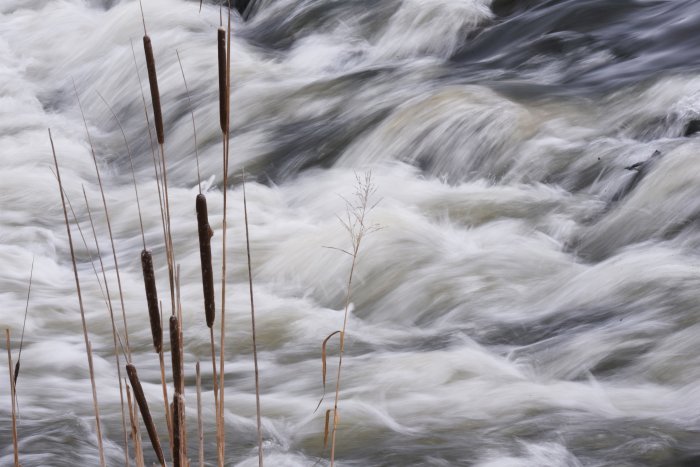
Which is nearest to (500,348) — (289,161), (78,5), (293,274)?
(293,274)

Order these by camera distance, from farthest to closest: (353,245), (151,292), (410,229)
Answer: (410,229), (353,245), (151,292)

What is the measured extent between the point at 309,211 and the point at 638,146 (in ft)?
5.68

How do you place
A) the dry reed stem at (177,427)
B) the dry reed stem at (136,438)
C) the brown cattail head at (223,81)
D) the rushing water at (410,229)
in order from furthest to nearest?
the rushing water at (410,229) < the dry reed stem at (136,438) < the brown cattail head at (223,81) < the dry reed stem at (177,427)

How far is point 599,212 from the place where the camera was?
4.79 meters

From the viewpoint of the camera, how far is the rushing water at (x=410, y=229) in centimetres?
319

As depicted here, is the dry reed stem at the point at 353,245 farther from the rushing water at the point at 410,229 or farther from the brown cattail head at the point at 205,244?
the brown cattail head at the point at 205,244

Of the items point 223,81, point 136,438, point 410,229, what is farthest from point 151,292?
point 410,229

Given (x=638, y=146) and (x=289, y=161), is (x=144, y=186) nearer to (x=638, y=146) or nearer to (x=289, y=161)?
(x=289, y=161)

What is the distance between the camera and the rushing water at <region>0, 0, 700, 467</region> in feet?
10.5

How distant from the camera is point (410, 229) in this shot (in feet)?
16.1

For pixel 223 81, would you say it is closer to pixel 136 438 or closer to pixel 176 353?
pixel 176 353


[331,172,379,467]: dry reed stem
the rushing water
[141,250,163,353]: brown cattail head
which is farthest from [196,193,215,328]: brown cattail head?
the rushing water

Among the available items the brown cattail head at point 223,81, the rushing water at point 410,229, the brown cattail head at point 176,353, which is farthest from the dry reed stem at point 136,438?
the rushing water at point 410,229

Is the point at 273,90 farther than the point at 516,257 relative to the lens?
Yes
